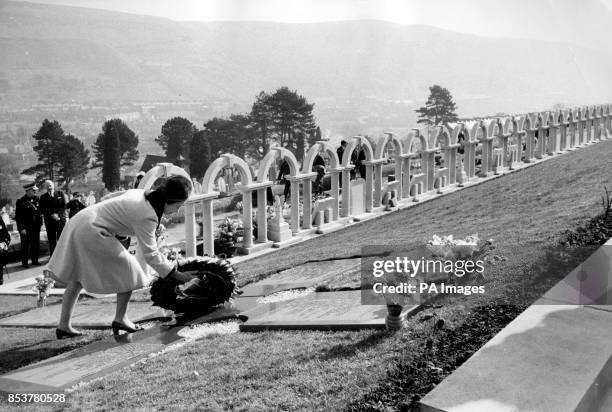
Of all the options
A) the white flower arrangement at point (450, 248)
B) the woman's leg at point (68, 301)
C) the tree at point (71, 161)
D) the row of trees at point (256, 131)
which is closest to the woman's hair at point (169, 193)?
the woman's leg at point (68, 301)

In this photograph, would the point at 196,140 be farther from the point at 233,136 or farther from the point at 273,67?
the point at 273,67

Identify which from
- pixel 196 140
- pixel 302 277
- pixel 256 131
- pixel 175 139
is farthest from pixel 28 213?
pixel 256 131

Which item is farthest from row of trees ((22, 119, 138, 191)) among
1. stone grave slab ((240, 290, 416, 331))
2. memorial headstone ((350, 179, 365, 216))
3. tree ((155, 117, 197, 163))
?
stone grave slab ((240, 290, 416, 331))

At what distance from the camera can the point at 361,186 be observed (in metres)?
14.2

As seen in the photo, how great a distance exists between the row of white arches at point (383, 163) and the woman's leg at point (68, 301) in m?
2.91

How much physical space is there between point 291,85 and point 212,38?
25.4m

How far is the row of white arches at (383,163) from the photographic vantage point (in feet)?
33.3

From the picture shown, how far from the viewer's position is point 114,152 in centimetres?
6253

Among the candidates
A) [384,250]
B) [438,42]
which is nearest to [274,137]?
[384,250]

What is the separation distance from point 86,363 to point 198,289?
1.67 m

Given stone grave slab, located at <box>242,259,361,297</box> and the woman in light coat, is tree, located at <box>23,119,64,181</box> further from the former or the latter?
the woman in light coat

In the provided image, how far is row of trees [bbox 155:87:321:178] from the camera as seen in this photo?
70812 mm

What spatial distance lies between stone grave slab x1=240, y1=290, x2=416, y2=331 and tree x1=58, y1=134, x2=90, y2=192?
59008 millimetres

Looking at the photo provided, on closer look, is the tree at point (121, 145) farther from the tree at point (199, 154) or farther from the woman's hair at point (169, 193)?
the woman's hair at point (169, 193)
